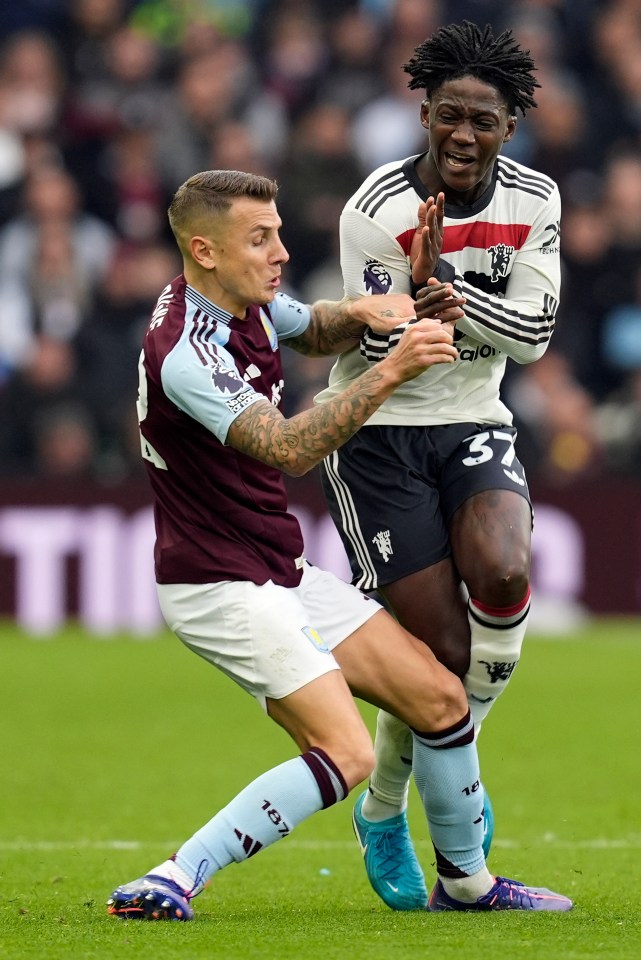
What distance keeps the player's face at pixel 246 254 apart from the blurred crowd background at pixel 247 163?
7902 mm

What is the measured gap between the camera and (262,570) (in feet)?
16.8

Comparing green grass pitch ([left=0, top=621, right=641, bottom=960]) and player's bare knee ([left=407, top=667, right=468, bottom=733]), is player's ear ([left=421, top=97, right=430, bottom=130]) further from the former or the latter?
green grass pitch ([left=0, top=621, right=641, bottom=960])

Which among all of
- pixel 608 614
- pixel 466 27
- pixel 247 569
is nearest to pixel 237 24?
pixel 608 614

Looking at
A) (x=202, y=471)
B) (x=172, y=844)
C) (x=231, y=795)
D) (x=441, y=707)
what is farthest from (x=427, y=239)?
(x=231, y=795)

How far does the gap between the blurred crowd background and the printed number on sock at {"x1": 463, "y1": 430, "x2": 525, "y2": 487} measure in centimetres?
743

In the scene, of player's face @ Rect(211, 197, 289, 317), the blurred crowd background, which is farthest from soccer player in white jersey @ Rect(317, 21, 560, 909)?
the blurred crowd background

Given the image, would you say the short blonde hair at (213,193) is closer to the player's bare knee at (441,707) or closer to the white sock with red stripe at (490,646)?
the white sock with red stripe at (490,646)

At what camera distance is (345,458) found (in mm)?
5852

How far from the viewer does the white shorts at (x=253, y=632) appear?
196 inches

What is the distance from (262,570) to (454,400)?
3.41 ft

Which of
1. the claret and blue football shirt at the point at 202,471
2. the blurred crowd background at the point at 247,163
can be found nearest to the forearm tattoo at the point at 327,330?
the claret and blue football shirt at the point at 202,471

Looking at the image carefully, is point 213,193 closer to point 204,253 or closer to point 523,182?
point 204,253

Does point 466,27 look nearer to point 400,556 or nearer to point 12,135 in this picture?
point 400,556

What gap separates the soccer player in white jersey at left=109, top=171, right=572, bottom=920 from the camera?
193 inches
